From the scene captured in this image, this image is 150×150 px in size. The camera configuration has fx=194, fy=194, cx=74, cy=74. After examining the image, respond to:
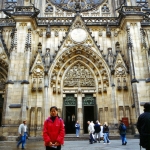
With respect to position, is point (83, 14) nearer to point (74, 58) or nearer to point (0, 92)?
point (74, 58)

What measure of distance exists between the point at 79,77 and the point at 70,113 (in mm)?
3835

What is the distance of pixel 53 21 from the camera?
2084 centimetres

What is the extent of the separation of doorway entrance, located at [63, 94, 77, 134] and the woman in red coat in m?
14.9

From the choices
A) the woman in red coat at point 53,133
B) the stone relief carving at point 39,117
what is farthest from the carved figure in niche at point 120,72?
the woman in red coat at point 53,133

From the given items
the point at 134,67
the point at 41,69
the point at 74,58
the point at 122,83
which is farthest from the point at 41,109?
the point at 134,67

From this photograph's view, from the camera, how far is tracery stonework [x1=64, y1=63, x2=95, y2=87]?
19.8 m

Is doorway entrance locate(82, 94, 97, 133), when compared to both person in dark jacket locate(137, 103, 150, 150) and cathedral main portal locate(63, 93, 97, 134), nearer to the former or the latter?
cathedral main portal locate(63, 93, 97, 134)

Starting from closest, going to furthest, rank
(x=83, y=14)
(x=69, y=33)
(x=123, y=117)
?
(x=123, y=117), (x=69, y=33), (x=83, y=14)

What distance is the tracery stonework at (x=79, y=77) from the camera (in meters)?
19.8

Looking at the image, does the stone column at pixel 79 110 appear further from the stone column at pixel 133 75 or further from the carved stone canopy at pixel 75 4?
the carved stone canopy at pixel 75 4

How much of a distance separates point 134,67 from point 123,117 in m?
4.63

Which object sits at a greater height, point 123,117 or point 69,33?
point 69,33

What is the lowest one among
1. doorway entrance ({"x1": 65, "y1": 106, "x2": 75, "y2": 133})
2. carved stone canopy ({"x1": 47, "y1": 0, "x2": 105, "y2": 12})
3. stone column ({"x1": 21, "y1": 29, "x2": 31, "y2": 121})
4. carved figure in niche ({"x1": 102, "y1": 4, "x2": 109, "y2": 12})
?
doorway entrance ({"x1": 65, "y1": 106, "x2": 75, "y2": 133})

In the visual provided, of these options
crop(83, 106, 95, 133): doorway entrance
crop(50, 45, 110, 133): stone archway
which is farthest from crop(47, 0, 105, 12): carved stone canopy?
crop(83, 106, 95, 133): doorway entrance
